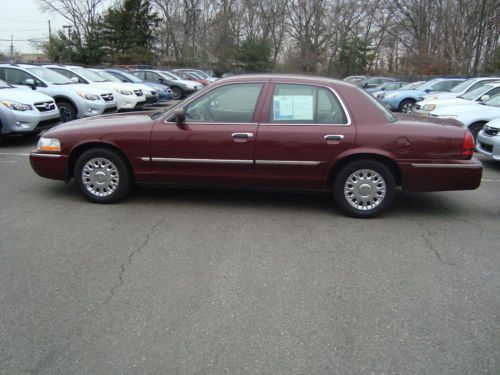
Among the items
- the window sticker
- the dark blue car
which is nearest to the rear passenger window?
the window sticker

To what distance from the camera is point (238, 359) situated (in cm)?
273

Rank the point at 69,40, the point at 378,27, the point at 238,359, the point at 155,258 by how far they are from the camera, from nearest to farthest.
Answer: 1. the point at 238,359
2. the point at 155,258
3. the point at 69,40
4. the point at 378,27

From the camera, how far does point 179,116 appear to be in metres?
5.34

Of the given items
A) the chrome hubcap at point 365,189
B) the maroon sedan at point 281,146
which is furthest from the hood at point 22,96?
the chrome hubcap at point 365,189

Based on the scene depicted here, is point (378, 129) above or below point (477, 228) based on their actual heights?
above

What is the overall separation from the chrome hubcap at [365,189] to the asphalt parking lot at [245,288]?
22 cm

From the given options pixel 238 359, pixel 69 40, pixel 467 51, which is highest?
pixel 69 40

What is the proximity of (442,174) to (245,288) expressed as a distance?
2.90m

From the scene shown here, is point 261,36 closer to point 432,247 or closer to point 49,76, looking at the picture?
point 49,76


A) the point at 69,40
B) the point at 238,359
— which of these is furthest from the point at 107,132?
the point at 69,40

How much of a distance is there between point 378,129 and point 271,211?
1.58 meters

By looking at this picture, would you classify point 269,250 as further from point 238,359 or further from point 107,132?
point 107,132

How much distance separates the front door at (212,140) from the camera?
532cm

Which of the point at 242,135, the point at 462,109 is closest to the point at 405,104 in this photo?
the point at 462,109
